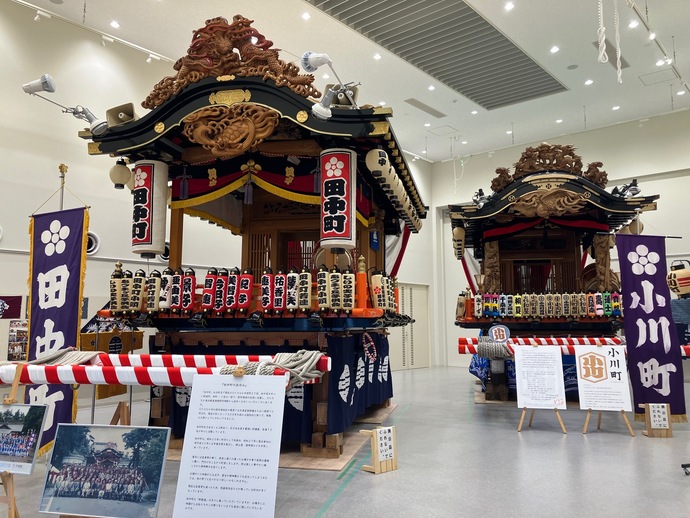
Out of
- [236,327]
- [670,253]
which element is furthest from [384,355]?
[670,253]

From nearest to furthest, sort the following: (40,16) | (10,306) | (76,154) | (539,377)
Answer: (539,377) < (10,306) < (40,16) < (76,154)

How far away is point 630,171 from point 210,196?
1161cm

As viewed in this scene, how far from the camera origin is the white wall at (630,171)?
12.0m

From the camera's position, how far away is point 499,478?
3.97m

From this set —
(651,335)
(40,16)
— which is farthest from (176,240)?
(651,335)

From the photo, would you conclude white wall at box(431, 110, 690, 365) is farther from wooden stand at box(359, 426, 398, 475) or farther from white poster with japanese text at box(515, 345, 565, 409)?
wooden stand at box(359, 426, 398, 475)

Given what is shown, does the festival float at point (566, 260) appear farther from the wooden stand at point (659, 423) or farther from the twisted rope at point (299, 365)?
the twisted rope at point (299, 365)

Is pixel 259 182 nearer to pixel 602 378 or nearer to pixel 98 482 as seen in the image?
pixel 98 482

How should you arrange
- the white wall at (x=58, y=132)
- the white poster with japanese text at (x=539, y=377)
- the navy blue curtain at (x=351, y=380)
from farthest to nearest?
the white wall at (x=58, y=132) → the white poster with japanese text at (x=539, y=377) → the navy blue curtain at (x=351, y=380)

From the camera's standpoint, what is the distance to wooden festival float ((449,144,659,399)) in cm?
779

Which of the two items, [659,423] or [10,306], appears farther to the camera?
[10,306]

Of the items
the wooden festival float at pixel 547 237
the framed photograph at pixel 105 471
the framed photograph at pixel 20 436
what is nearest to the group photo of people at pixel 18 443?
the framed photograph at pixel 20 436

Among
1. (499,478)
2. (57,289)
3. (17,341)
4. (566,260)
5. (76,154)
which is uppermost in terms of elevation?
(76,154)

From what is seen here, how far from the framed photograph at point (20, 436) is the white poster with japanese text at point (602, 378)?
535cm
